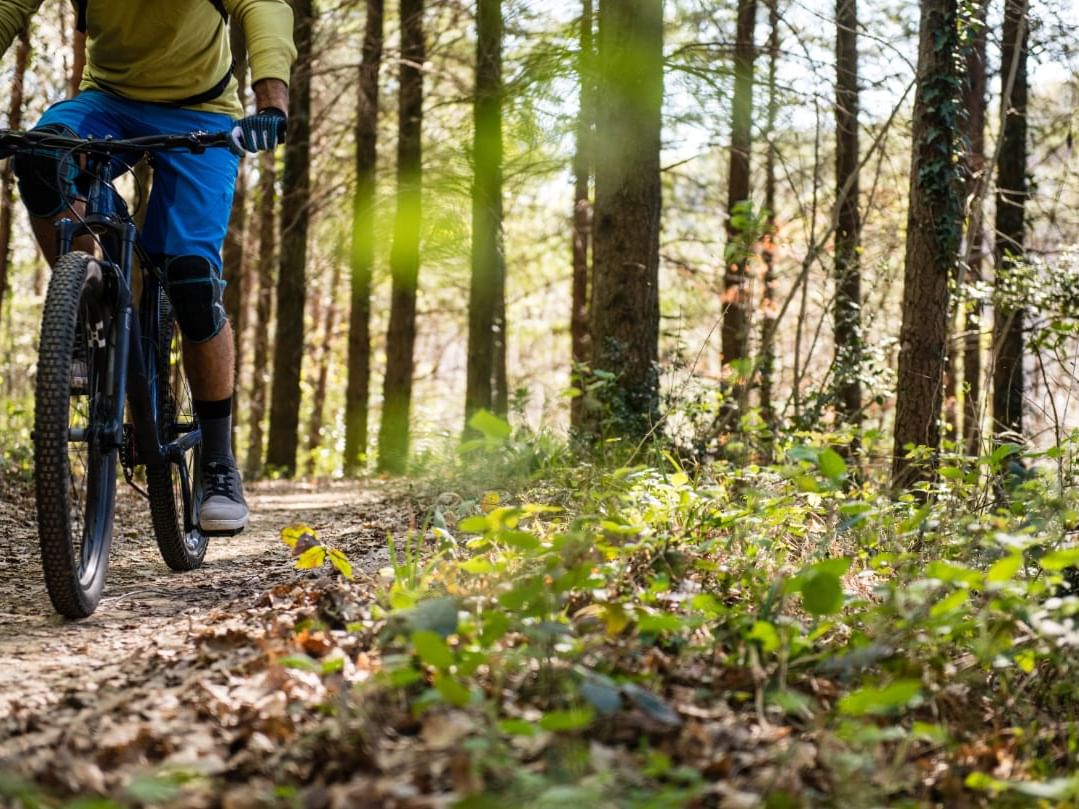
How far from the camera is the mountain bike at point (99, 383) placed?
281 centimetres

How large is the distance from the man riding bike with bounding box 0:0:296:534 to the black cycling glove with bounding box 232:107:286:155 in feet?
0.44

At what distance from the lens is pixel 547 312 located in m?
28.0

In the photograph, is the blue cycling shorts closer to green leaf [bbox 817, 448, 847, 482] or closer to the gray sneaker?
the gray sneaker

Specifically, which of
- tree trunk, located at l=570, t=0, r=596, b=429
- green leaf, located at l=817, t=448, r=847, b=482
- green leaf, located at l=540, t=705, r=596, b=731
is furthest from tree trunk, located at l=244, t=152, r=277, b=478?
green leaf, located at l=540, t=705, r=596, b=731

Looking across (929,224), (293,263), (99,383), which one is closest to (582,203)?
(293,263)

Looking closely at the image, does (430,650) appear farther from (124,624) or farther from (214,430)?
(214,430)

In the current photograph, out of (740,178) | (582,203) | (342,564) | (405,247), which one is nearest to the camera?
(342,564)

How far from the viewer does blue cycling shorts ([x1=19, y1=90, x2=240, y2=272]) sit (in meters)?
3.61

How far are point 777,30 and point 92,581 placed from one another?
11.6 meters

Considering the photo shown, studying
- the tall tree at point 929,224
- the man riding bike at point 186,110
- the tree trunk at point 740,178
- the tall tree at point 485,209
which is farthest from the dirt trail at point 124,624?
the tall tree at point 485,209

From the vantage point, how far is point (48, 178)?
10.6 feet

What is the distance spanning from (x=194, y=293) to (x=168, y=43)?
2.88 ft

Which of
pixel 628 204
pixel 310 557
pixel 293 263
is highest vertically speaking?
pixel 293 263

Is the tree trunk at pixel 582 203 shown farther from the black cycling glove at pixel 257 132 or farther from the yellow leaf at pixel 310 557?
the yellow leaf at pixel 310 557
